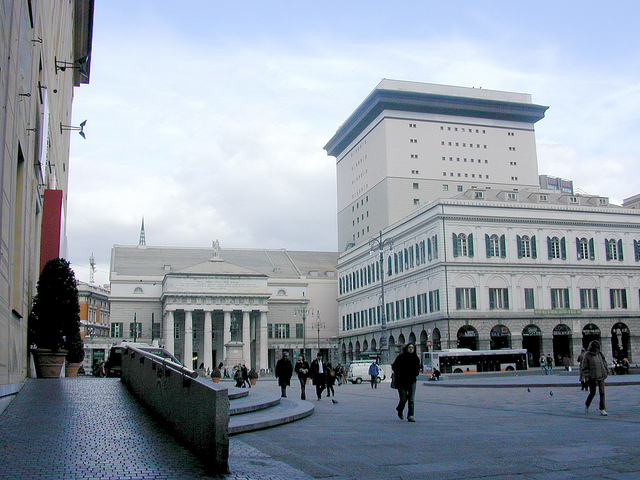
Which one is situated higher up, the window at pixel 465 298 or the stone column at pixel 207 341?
the window at pixel 465 298

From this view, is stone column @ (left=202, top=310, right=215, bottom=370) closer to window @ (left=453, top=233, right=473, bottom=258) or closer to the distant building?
the distant building

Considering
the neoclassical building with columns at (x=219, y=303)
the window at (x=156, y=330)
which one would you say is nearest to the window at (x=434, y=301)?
the neoclassical building with columns at (x=219, y=303)

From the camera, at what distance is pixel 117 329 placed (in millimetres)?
105375

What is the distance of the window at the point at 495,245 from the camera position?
68062 millimetres

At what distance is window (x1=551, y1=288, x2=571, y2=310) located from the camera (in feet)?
225

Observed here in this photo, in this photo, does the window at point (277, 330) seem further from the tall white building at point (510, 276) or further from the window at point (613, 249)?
the window at point (613, 249)

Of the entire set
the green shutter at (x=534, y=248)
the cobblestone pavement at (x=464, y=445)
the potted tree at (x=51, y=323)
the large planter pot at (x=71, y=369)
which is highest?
the green shutter at (x=534, y=248)

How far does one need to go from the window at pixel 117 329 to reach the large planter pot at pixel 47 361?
276 feet

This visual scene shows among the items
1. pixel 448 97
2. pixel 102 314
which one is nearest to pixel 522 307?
pixel 448 97

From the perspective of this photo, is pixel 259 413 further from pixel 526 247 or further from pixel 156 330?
pixel 156 330

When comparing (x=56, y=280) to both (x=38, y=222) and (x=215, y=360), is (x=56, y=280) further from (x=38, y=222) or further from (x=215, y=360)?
(x=215, y=360)

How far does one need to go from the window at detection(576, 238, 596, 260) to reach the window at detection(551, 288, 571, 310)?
4.37 metres

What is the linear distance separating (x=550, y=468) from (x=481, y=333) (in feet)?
190

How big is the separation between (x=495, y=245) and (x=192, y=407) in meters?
62.1
